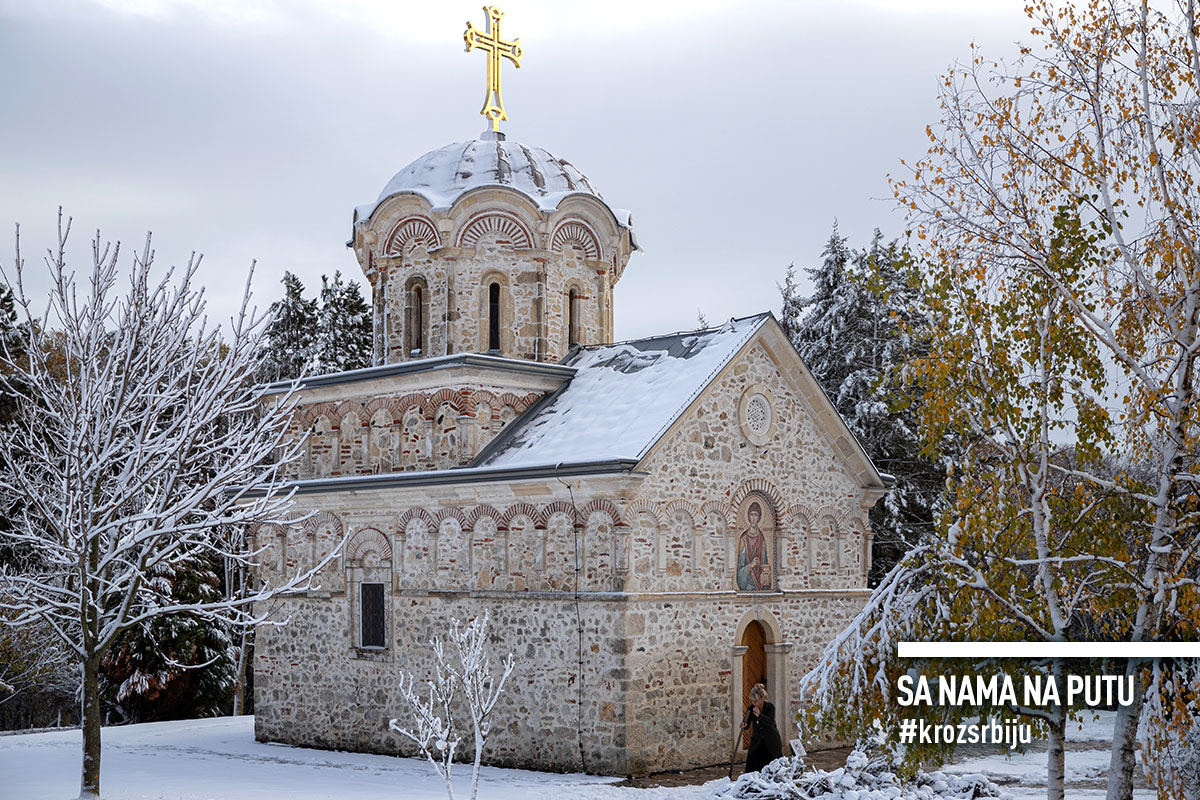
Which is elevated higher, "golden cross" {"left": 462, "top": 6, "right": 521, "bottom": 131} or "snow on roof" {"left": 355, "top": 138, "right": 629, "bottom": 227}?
"golden cross" {"left": 462, "top": 6, "right": 521, "bottom": 131}

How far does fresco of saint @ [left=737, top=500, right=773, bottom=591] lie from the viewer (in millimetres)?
17156

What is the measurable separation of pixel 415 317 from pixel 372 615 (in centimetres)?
503

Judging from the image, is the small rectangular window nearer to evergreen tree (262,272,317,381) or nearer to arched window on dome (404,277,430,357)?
arched window on dome (404,277,430,357)

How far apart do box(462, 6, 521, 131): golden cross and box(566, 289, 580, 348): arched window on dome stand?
3543 mm

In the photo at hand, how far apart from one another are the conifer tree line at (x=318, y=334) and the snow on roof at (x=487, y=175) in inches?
547

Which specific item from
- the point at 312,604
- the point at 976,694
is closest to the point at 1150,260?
the point at 976,694

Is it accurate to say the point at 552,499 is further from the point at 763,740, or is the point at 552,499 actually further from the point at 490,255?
the point at 490,255

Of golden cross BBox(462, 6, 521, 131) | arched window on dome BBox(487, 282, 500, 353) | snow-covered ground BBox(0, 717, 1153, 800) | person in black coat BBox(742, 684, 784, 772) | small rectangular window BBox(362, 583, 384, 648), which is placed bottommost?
snow-covered ground BBox(0, 717, 1153, 800)

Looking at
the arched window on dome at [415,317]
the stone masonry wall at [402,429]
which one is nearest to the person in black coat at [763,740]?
the stone masonry wall at [402,429]

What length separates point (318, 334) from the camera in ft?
116

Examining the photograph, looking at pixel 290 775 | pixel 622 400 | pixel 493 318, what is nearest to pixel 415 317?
pixel 493 318

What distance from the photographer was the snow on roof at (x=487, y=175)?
20.3 m

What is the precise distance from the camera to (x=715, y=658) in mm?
16516

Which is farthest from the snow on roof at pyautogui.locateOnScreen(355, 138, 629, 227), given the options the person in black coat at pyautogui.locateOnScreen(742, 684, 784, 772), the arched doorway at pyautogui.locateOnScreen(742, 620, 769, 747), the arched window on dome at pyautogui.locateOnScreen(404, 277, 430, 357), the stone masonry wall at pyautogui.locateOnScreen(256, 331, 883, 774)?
the person in black coat at pyautogui.locateOnScreen(742, 684, 784, 772)
